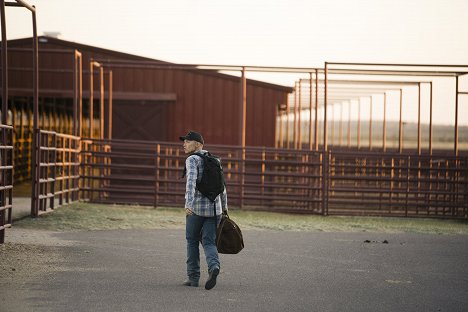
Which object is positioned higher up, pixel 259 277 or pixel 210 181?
pixel 210 181

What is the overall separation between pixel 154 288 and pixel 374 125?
163129 millimetres

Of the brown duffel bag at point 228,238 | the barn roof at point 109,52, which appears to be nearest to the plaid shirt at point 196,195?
the brown duffel bag at point 228,238

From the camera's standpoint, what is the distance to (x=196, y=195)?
8.49 metres

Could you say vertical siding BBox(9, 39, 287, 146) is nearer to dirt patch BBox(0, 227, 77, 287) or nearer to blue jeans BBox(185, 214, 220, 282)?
dirt patch BBox(0, 227, 77, 287)

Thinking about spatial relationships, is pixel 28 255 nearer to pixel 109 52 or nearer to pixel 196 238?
pixel 196 238

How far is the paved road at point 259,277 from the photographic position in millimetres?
7477

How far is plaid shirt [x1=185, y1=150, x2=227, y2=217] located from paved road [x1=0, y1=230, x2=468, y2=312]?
757 millimetres

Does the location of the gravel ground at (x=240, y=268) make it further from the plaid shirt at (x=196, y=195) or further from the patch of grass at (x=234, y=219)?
the plaid shirt at (x=196, y=195)

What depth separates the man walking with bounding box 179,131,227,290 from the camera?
8367 mm

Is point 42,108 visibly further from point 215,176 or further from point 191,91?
point 215,176

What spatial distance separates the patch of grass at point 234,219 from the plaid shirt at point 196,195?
5.73 meters

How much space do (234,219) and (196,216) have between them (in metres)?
8.50

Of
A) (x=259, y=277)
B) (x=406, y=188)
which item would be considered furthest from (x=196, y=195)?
(x=406, y=188)

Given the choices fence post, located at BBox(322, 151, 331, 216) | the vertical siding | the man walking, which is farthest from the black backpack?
the vertical siding
